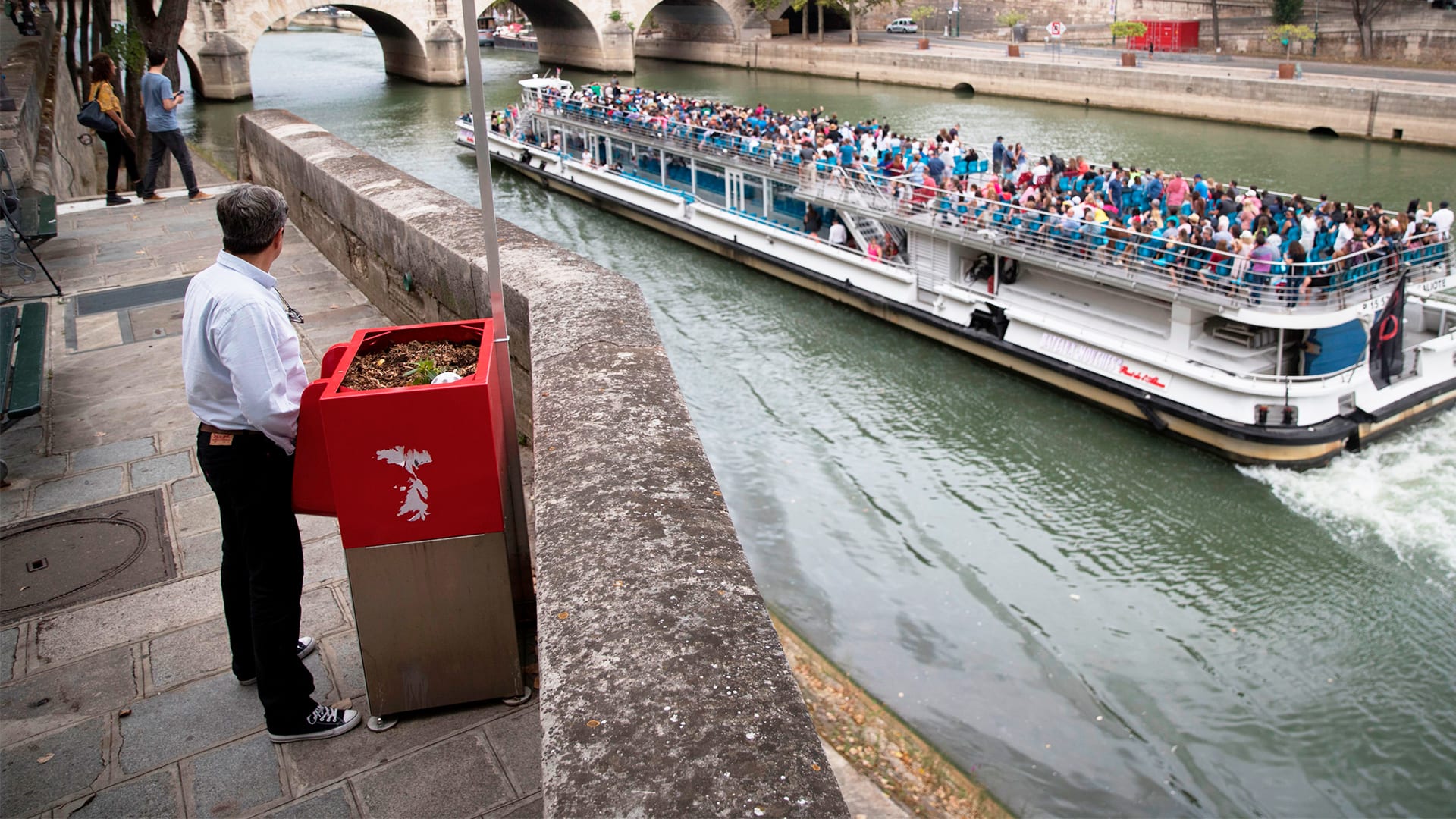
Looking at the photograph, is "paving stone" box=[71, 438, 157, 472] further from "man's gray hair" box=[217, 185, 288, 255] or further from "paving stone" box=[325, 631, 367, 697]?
"man's gray hair" box=[217, 185, 288, 255]

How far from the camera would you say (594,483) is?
3.27 meters

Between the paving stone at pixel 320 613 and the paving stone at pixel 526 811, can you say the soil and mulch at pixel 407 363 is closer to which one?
the paving stone at pixel 320 613

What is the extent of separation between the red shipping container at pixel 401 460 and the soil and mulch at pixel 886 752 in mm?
4420

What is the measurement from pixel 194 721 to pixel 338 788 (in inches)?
26.3

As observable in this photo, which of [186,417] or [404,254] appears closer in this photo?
[186,417]

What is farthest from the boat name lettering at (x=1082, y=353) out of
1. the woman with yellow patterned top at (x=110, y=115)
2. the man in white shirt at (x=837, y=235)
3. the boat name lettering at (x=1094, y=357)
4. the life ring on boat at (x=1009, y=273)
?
the woman with yellow patterned top at (x=110, y=115)

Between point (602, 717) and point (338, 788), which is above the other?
point (602, 717)

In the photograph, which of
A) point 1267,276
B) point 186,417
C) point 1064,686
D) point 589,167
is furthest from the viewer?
point 589,167

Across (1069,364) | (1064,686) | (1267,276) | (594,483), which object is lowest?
(1064,686)

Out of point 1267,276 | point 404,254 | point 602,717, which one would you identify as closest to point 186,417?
point 404,254

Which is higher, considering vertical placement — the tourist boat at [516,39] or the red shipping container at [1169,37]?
the tourist boat at [516,39]

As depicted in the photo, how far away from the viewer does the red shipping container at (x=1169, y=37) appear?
154 feet

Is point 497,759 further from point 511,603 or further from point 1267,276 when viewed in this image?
point 1267,276

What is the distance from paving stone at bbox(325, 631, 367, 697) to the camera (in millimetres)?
3625
